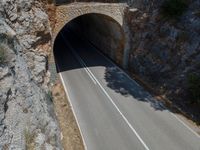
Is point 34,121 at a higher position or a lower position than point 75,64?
higher

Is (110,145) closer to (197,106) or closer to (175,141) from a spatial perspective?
(175,141)

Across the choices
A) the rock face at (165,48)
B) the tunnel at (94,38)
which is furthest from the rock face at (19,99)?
the rock face at (165,48)

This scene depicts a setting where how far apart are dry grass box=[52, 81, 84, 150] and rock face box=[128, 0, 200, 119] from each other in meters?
9.61

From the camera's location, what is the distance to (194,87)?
2297 centimetres

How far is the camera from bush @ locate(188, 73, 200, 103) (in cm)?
2280

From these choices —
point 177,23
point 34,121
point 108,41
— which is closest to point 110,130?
point 34,121

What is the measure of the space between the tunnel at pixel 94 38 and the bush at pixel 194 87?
1061 centimetres

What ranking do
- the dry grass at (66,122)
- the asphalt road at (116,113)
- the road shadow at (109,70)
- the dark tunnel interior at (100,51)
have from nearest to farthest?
1. the dry grass at (66,122)
2. the asphalt road at (116,113)
3. the road shadow at (109,70)
4. the dark tunnel interior at (100,51)

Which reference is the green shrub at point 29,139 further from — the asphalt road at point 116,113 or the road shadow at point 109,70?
the road shadow at point 109,70

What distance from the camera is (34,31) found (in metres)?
23.3

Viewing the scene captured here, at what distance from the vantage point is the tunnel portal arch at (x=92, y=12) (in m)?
27.0

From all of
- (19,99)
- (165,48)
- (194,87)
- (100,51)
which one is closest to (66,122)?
(19,99)

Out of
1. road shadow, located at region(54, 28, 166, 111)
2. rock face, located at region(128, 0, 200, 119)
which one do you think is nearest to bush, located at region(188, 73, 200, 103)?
rock face, located at region(128, 0, 200, 119)

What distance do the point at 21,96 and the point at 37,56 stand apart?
771 centimetres
